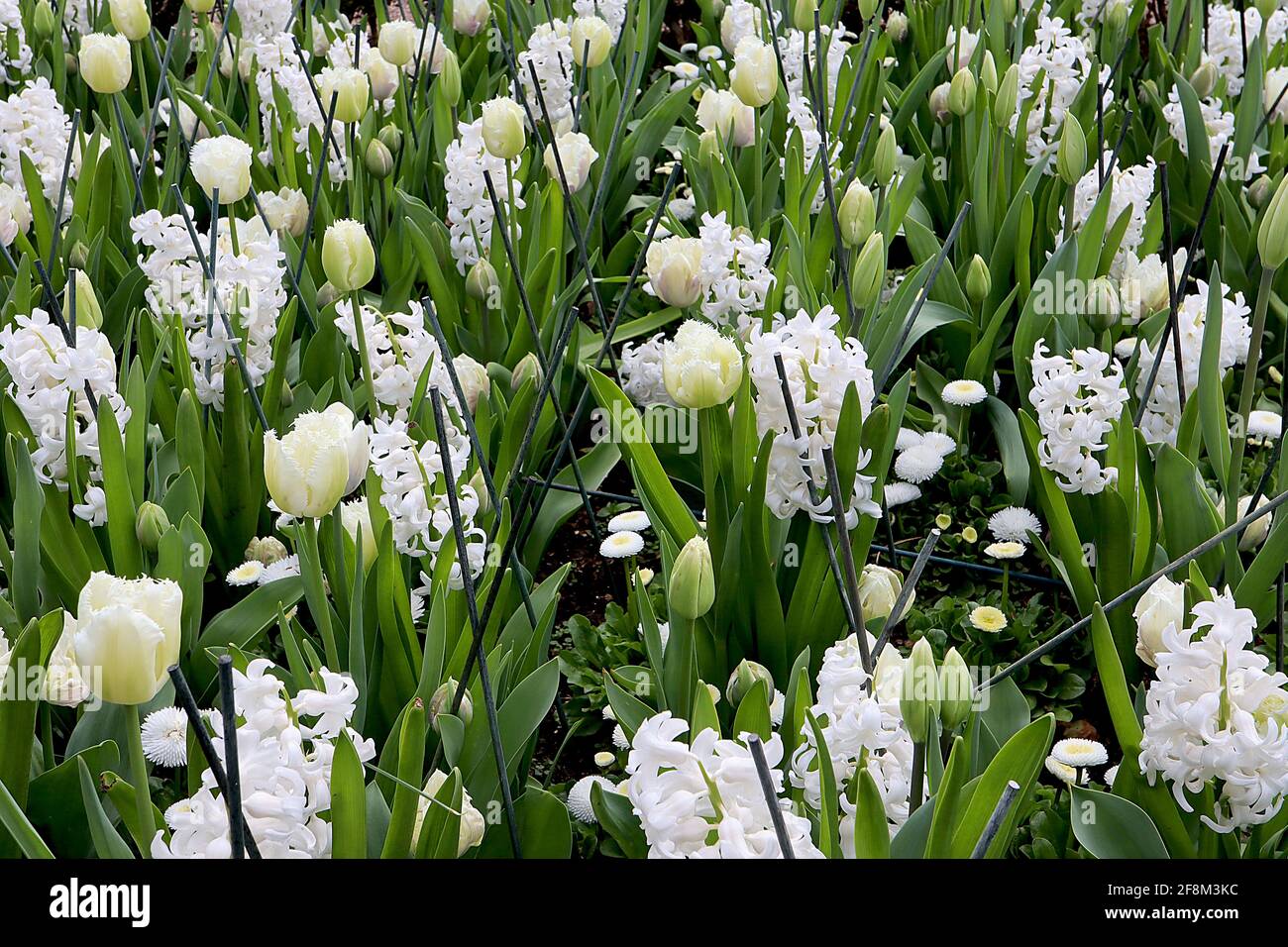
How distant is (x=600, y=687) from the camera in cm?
153

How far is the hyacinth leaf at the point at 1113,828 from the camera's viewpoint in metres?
1.06

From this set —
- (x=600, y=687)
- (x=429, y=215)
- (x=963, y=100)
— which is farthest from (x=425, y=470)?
(x=963, y=100)

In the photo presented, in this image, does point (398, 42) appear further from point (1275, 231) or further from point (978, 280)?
point (1275, 231)

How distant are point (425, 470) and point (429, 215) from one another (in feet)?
3.38

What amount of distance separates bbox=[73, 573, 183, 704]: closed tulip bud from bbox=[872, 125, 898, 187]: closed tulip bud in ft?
5.10

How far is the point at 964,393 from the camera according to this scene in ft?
6.09

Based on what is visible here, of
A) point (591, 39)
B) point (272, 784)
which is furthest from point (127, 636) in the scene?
point (591, 39)

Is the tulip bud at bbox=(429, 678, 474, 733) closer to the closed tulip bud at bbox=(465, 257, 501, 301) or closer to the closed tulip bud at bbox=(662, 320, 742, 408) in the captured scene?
the closed tulip bud at bbox=(662, 320, 742, 408)

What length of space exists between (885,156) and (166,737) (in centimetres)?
148

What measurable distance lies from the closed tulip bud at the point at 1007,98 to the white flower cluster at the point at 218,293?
1.23 metres

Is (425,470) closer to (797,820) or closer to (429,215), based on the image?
(797,820)

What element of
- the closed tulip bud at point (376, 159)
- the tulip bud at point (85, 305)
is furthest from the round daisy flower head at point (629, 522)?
the closed tulip bud at point (376, 159)

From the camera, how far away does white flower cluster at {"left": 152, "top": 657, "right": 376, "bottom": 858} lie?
0.89 m

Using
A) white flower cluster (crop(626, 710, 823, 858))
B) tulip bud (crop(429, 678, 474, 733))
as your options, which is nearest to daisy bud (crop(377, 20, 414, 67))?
tulip bud (crop(429, 678, 474, 733))
